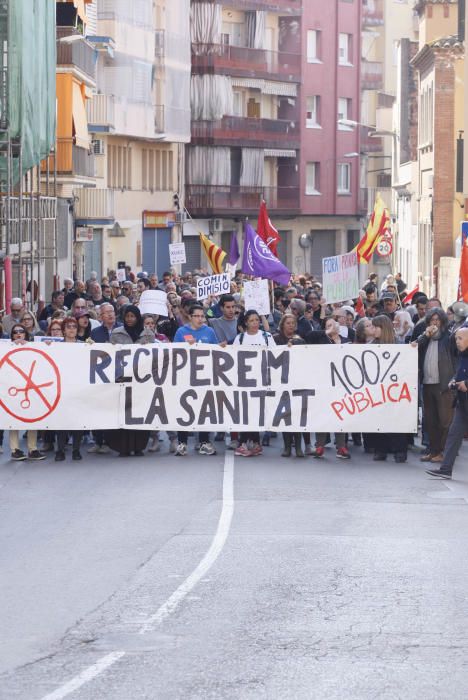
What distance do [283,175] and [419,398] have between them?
57.8m

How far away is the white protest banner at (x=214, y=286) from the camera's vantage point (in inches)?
1030

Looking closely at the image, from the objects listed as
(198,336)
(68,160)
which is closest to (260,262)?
(198,336)

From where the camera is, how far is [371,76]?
291ft

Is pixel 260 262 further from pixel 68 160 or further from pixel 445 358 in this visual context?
pixel 68 160

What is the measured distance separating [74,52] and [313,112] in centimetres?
3624

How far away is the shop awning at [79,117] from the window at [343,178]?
116 ft

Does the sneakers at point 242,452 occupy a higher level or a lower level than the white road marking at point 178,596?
lower

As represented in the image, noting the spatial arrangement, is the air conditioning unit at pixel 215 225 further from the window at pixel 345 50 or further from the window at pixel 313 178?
the window at pixel 345 50

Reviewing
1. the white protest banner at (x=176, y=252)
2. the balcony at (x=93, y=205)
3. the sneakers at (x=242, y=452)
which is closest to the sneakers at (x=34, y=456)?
→ the sneakers at (x=242, y=452)

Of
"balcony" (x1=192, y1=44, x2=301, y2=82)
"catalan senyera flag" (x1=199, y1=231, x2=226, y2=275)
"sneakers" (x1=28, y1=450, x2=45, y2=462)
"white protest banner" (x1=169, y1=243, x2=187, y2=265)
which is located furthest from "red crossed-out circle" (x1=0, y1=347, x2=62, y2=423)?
"balcony" (x1=192, y1=44, x2=301, y2=82)

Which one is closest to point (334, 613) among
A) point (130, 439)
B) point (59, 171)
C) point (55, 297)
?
point (130, 439)

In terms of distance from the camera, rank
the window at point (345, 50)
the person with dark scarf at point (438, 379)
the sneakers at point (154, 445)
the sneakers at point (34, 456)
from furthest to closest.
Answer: the window at point (345, 50) < the sneakers at point (154, 445) < the person with dark scarf at point (438, 379) < the sneakers at point (34, 456)

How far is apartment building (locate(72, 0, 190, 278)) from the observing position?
53.1 m

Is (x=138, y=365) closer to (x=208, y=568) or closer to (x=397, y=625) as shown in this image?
(x=208, y=568)
